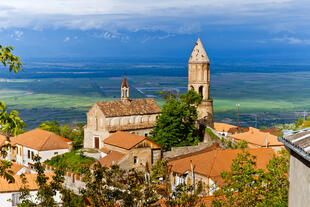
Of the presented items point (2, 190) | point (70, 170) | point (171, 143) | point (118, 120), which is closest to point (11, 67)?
point (2, 190)

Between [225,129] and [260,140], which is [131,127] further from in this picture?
[225,129]

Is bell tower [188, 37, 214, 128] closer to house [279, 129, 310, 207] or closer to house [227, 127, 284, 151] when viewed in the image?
house [227, 127, 284, 151]

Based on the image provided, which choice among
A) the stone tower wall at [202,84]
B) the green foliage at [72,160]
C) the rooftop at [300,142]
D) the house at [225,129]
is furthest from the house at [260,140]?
the rooftop at [300,142]

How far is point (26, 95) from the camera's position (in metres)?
178

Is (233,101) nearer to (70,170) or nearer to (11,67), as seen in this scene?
(70,170)

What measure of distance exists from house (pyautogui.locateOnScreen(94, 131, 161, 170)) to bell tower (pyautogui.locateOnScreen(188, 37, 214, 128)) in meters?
16.2

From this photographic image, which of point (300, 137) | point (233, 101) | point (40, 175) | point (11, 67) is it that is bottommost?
point (233, 101)

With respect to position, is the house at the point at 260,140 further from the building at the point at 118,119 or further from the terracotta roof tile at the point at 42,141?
the terracotta roof tile at the point at 42,141

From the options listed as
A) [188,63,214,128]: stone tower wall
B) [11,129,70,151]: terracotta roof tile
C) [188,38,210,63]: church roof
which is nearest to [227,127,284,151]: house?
[188,63,214,128]: stone tower wall

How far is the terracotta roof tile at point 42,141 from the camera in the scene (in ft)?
153

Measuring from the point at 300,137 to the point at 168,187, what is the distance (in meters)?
4.85

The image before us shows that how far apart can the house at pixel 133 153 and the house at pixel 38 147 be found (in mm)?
7812

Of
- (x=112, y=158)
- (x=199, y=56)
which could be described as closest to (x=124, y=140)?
(x=112, y=158)

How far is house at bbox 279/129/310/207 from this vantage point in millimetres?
8508
